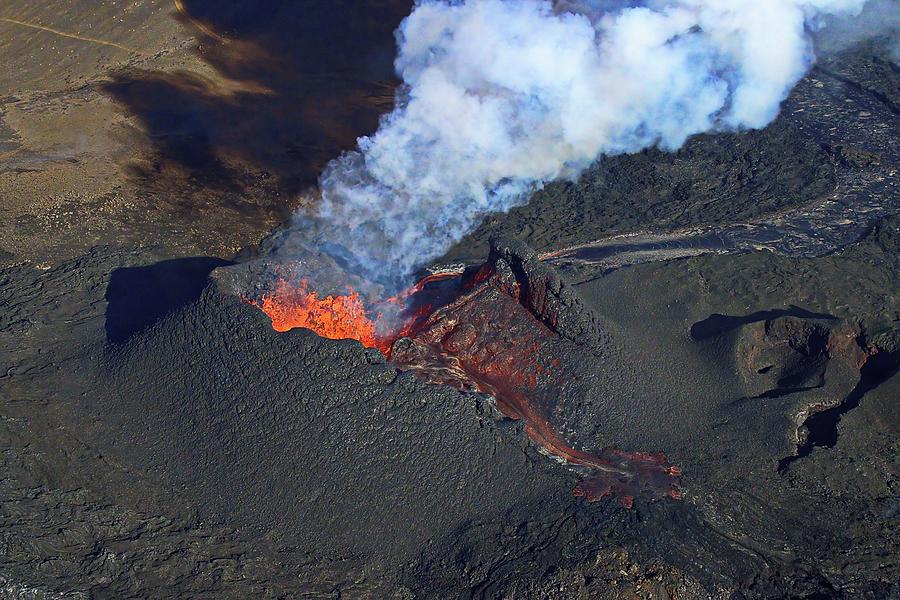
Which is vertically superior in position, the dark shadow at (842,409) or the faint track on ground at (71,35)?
the faint track on ground at (71,35)

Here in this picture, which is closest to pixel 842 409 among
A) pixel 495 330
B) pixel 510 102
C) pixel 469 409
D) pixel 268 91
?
pixel 495 330

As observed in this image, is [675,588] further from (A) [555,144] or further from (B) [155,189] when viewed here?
(B) [155,189]

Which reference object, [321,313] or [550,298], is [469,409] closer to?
[550,298]

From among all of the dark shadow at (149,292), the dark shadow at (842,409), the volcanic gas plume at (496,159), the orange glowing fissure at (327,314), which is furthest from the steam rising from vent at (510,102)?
the dark shadow at (842,409)

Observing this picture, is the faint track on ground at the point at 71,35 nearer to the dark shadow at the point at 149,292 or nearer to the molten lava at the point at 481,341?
the dark shadow at the point at 149,292

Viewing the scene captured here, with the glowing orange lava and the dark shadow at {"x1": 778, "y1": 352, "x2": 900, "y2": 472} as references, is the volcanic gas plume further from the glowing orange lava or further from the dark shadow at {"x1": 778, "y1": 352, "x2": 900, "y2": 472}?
the dark shadow at {"x1": 778, "y1": 352, "x2": 900, "y2": 472}

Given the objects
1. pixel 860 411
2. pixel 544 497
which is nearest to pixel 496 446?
pixel 544 497
